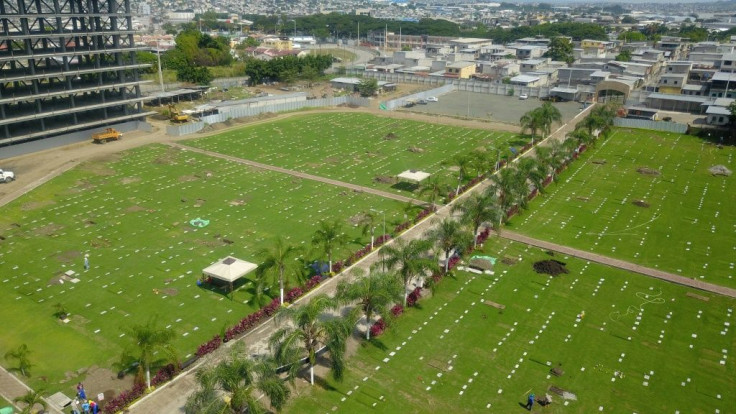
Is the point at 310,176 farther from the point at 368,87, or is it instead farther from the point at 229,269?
the point at 368,87

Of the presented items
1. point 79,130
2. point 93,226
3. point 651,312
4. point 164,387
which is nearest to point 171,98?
point 79,130

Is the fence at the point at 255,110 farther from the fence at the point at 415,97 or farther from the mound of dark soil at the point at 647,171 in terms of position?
the mound of dark soil at the point at 647,171


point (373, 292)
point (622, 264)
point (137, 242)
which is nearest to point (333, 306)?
point (373, 292)

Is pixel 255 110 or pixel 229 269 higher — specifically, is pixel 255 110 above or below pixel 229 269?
above

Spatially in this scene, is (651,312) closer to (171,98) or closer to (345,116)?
(345,116)

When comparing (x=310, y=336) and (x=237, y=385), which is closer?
A: (x=237, y=385)

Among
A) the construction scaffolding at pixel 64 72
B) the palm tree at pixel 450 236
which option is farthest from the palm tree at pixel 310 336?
the construction scaffolding at pixel 64 72

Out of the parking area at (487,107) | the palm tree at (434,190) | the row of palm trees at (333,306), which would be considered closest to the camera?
the row of palm trees at (333,306)
